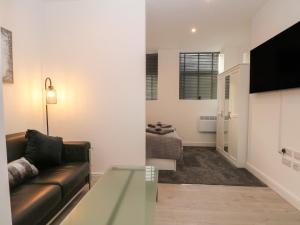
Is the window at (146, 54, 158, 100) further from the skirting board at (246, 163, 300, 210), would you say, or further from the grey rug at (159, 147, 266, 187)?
the skirting board at (246, 163, 300, 210)

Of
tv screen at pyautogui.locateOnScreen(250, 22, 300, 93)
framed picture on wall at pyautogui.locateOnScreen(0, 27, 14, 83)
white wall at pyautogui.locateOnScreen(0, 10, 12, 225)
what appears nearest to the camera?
white wall at pyautogui.locateOnScreen(0, 10, 12, 225)

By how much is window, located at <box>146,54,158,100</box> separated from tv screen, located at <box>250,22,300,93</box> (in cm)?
Answer: 279

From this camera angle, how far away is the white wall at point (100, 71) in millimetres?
2947

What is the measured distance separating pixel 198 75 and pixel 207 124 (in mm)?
1394

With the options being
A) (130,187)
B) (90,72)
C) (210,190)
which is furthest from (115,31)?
(210,190)

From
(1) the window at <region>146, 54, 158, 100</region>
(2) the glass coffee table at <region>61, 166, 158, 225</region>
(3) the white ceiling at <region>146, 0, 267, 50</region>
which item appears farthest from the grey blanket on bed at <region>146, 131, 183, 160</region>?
(1) the window at <region>146, 54, 158, 100</region>

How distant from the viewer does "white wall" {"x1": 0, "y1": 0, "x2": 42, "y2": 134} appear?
2.40 metres

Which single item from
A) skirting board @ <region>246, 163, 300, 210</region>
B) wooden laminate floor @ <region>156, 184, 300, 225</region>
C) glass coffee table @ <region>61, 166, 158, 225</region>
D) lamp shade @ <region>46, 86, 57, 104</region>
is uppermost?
lamp shade @ <region>46, 86, 57, 104</region>

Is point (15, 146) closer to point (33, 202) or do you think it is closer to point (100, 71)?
point (33, 202)

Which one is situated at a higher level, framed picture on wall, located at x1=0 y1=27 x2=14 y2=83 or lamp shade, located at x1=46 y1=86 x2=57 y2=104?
framed picture on wall, located at x1=0 y1=27 x2=14 y2=83

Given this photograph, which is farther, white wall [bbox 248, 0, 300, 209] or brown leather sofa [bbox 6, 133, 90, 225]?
white wall [bbox 248, 0, 300, 209]

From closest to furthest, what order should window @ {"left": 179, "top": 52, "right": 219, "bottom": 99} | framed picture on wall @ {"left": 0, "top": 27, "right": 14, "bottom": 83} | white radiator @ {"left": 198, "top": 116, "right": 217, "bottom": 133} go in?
framed picture on wall @ {"left": 0, "top": 27, "right": 14, "bottom": 83} → white radiator @ {"left": 198, "top": 116, "right": 217, "bottom": 133} → window @ {"left": 179, "top": 52, "right": 219, "bottom": 99}

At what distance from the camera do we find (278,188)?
2566mm

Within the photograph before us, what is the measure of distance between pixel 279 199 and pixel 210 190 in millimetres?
818
